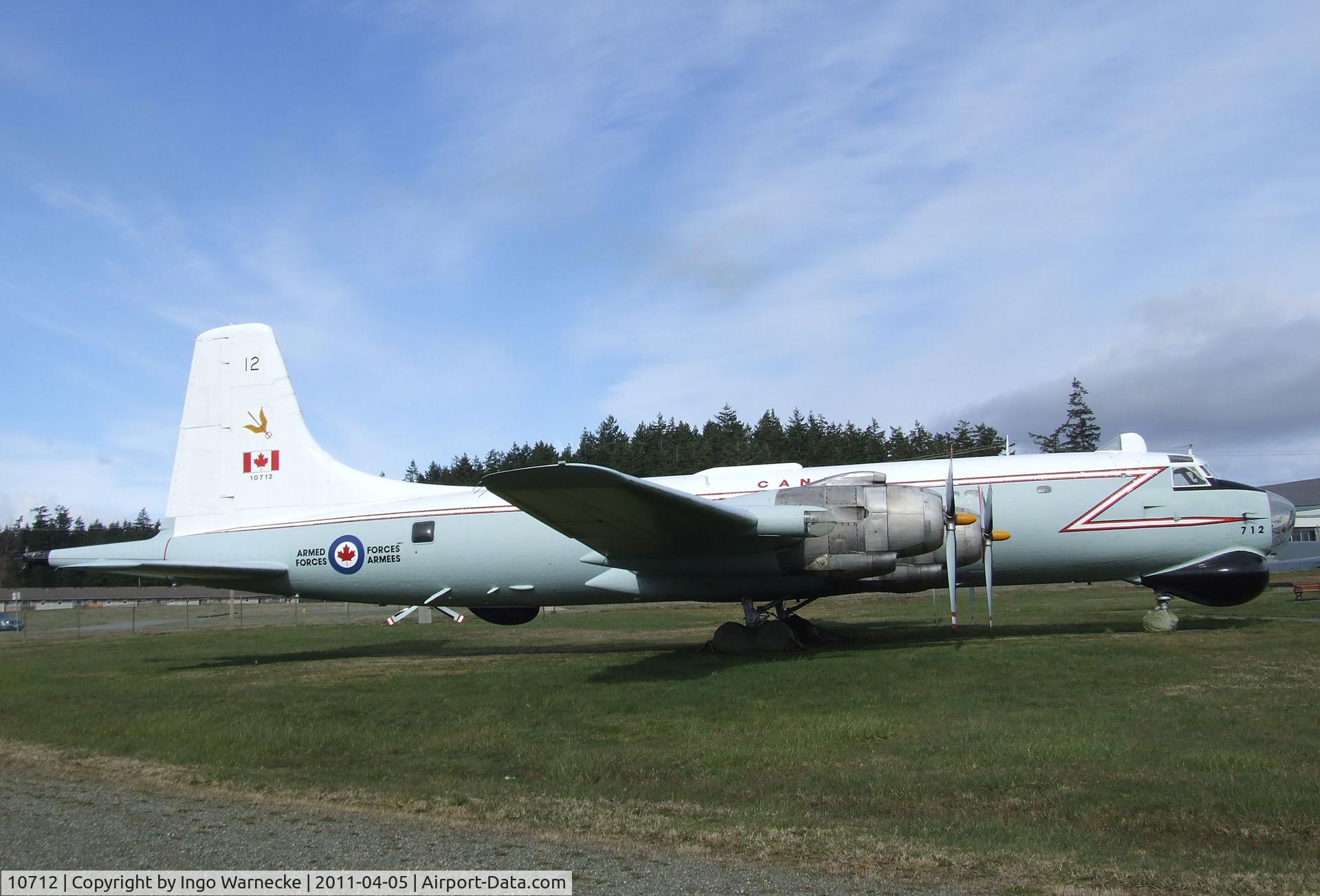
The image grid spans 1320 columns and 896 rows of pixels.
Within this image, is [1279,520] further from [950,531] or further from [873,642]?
[873,642]

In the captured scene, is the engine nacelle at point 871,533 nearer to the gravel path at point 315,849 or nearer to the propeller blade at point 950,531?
the propeller blade at point 950,531

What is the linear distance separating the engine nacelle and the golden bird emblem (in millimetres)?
11051

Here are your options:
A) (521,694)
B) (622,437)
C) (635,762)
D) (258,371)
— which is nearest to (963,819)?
(635,762)

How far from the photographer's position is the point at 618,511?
523 inches

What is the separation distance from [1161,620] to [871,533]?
6122 mm

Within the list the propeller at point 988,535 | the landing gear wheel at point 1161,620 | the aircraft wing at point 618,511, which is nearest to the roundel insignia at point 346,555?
the aircraft wing at point 618,511

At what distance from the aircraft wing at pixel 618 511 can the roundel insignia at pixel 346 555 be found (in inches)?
204

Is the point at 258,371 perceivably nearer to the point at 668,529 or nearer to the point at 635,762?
the point at 668,529

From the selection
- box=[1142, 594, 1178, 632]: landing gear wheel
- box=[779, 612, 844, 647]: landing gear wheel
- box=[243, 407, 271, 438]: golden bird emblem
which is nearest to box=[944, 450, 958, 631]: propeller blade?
box=[779, 612, 844, 647]: landing gear wheel

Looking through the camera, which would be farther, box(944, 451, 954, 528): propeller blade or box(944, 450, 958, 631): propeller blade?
box(944, 451, 954, 528): propeller blade

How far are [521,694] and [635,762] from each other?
4.30m

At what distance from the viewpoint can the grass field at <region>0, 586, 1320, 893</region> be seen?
5566 millimetres

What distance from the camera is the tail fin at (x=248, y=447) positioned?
18422mm

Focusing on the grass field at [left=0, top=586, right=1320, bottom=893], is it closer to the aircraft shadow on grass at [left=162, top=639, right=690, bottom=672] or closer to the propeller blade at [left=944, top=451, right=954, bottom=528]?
the aircraft shadow on grass at [left=162, top=639, right=690, bottom=672]
